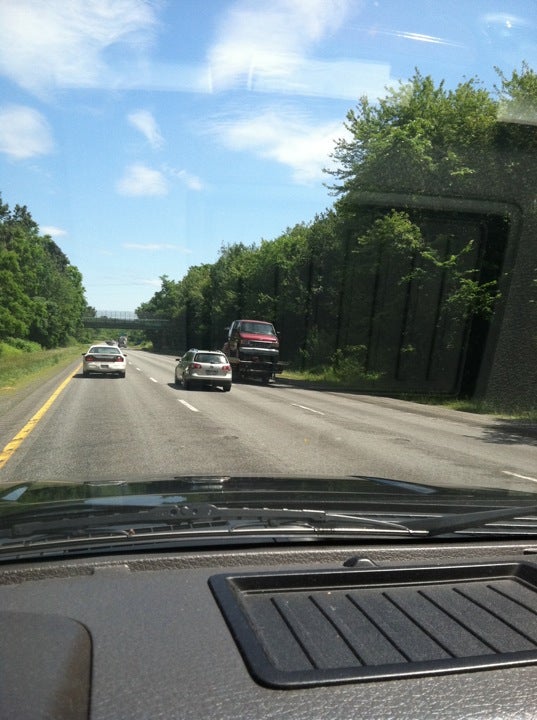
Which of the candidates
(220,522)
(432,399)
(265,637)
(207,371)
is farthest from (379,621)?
(432,399)

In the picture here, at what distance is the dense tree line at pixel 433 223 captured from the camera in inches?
986

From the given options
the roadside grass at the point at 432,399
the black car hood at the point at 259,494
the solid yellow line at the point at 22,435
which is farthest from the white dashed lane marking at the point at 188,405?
the black car hood at the point at 259,494

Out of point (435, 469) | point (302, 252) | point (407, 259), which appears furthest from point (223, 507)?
point (302, 252)

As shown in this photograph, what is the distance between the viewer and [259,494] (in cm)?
411

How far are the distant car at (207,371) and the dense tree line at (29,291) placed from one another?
52.5m

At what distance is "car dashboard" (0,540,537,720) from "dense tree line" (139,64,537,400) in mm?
23013

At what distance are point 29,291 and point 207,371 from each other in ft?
244

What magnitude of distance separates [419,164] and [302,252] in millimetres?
26313

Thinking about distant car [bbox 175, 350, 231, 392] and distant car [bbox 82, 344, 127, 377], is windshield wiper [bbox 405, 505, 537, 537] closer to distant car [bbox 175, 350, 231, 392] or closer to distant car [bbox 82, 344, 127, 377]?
distant car [bbox 175, 350, 231, 392]

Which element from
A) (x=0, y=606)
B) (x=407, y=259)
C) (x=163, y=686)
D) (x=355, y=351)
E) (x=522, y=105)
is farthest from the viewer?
(x=355, y=351)

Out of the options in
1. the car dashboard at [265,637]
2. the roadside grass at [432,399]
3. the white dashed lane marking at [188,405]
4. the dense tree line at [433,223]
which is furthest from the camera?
the dense tree line at [433,223]

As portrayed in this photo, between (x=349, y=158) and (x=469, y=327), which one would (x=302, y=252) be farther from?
(x=469, y=327)

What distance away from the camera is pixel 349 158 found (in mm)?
32781

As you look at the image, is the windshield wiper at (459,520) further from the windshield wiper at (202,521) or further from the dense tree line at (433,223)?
the dense tree line at (433,223)
